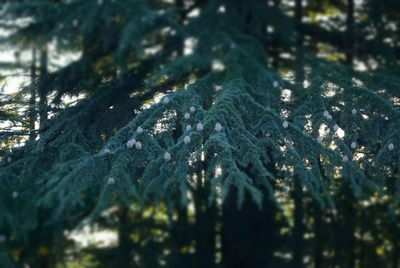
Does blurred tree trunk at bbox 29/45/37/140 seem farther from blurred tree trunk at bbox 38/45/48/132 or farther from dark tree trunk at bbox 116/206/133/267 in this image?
dark tree trunk at bbox 116/206/133/267

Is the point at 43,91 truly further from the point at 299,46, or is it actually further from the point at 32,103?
the point at 299,46

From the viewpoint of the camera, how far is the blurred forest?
300 centimetres

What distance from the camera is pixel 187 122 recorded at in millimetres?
3117

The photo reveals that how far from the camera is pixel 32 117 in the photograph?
16.2 ft

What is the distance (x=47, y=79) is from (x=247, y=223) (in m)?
3.54

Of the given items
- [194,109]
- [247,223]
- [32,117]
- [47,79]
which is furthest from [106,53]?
[247,223]

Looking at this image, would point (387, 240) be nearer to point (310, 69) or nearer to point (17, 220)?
point (310, 69)

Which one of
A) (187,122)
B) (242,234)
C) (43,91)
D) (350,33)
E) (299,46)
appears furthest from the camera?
(242,234)

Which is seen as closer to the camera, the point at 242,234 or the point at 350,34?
the point at 350,34

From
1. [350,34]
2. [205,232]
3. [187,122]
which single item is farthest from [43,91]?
[205,232]

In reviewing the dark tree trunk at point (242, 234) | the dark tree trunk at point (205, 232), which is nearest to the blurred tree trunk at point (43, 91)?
the dark tree trunk at point (242, 234)

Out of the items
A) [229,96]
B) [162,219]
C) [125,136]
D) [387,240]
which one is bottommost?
[387,240]

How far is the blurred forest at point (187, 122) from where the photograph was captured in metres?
3.00

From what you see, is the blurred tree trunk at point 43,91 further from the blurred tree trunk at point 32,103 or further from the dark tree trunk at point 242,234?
the dark tree trunk at point 242,234
